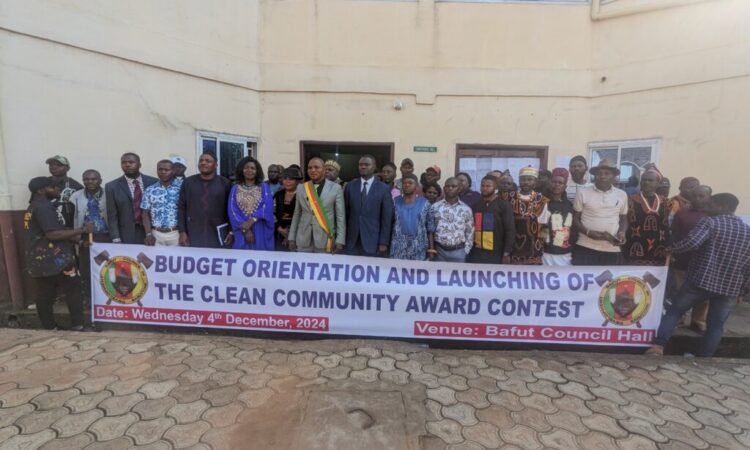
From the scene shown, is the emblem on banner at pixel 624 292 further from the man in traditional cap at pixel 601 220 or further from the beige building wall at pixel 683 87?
the beige building wall at pixel 683 87

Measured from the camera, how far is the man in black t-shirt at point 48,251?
11.7 feet

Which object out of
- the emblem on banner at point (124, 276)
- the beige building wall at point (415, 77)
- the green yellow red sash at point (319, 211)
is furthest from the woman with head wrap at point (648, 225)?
the emblem on banner at point (124, 276)

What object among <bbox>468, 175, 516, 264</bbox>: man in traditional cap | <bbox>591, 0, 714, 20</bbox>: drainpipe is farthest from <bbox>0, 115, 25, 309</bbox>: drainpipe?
<bbox>591, 0, 714, 20</bbox>: drainpipe

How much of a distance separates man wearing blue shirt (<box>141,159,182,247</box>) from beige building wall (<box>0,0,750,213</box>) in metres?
1.42

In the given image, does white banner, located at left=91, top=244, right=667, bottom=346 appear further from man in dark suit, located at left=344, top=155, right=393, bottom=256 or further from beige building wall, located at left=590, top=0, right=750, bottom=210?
beige building wall, located at left=590, top=0, right=750, bottom=210

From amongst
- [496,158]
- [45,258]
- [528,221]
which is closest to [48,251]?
[45,258]

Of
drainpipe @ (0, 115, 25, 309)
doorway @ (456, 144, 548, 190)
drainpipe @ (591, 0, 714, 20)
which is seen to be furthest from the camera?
doorway @ (456, 144, 548, 190)

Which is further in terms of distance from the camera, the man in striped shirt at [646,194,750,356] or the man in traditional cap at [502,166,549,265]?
the man in traditional cap at [502,166,549,265]

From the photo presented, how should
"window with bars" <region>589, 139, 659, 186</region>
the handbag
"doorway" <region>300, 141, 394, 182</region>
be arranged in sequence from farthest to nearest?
"doorway" <region>300, 141, 394, 182</region>, "window with bars" <region>589, 139, 659, 186</region>, the handbag

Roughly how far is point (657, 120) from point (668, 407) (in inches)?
188

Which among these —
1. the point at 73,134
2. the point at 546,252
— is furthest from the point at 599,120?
the point at 73,134

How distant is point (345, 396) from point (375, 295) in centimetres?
106

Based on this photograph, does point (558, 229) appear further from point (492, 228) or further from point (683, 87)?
point (683, 87)

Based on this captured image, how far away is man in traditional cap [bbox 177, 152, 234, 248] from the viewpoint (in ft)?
12.8
